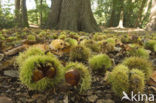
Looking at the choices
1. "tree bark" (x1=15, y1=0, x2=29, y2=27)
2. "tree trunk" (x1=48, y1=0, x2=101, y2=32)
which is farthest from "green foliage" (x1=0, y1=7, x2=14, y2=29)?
"tree trunk" (x1=48, y1=0, x2=101, y2=32)

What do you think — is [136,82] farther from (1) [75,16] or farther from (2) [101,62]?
(1) [75,16]

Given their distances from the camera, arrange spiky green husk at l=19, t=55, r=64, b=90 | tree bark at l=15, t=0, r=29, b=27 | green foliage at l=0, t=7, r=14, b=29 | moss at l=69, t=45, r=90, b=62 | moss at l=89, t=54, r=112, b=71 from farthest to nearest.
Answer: tree bark at l=15, t=0, r=29, b=27 < green foliage at l=0, t=7, r=14, b=29 < moss at l=69, t=45, r=90, b=62 < moss at l=89, t=54, r=112, b=71 < spiky green husk at l=19, t=55, r=64, b=90

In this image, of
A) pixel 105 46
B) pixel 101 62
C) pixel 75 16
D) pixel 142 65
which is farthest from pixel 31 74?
pixel 75 16

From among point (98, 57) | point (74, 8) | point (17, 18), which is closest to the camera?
point (98, 57)

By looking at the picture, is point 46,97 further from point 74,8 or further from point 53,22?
point 53,22

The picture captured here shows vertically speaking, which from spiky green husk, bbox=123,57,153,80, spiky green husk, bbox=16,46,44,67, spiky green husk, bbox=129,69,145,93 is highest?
spiky green husk, bbox=16,46,44,67

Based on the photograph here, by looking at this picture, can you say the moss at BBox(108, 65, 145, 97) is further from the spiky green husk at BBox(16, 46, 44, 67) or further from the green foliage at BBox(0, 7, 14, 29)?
the green foliage at BBox(0, 7, 14, 29)

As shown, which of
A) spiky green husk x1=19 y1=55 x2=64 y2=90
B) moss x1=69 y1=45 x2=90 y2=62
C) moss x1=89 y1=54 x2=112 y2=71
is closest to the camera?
spiky green husk x1=19 y1=55 x2=64 y2=90

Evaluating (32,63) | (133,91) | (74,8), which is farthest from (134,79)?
(74,8)

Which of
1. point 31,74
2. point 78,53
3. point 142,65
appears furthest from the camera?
point 78,53

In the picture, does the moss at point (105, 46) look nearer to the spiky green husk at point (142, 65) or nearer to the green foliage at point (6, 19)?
the spiky green husk at point (142, 65)

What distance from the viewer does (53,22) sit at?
23.5ft

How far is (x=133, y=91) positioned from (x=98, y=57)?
45 centimetres

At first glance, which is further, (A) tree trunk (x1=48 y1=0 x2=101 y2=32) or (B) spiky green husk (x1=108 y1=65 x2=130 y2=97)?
(A) tree trunk (x1=48 y1=0 x2=101 y2=32)
